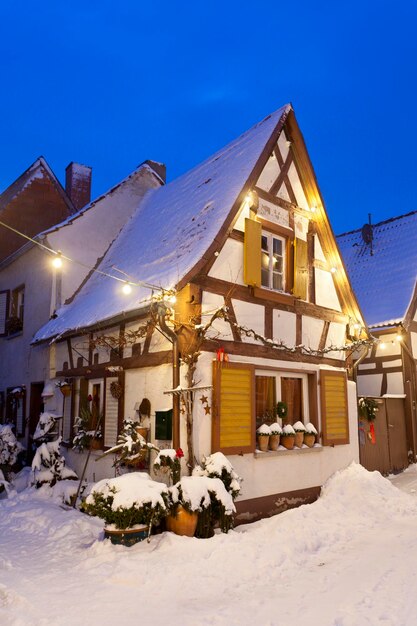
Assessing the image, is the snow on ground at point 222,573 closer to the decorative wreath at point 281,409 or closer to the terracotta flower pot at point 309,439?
the terracotta flower pot at point 309,439

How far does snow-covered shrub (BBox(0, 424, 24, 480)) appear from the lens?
1067cm

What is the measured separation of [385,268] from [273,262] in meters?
8.57

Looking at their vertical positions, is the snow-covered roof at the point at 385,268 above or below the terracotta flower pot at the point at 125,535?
above

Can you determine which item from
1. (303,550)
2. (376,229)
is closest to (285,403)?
(303,550)

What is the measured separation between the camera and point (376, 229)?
18.6 metres

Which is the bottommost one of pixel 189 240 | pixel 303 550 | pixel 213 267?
pixel 303 550

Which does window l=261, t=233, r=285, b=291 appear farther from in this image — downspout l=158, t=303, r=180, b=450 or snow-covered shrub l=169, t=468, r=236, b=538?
snow-covered shrub l=169, t=468, r=236, b=538

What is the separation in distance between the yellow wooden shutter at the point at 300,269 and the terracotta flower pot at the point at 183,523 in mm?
4621

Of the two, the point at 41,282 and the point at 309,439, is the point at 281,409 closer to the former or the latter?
the point at 309,439

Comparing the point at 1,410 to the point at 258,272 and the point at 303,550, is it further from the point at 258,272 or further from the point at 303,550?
the point at 303,550

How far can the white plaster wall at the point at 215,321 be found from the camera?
26.1 ft

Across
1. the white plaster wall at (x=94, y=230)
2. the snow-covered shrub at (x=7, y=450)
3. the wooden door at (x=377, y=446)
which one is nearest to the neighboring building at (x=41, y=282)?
the white plaster wall at (x=94, y=230)

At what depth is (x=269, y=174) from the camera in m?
9.75

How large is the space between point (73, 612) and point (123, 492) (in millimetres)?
1872
